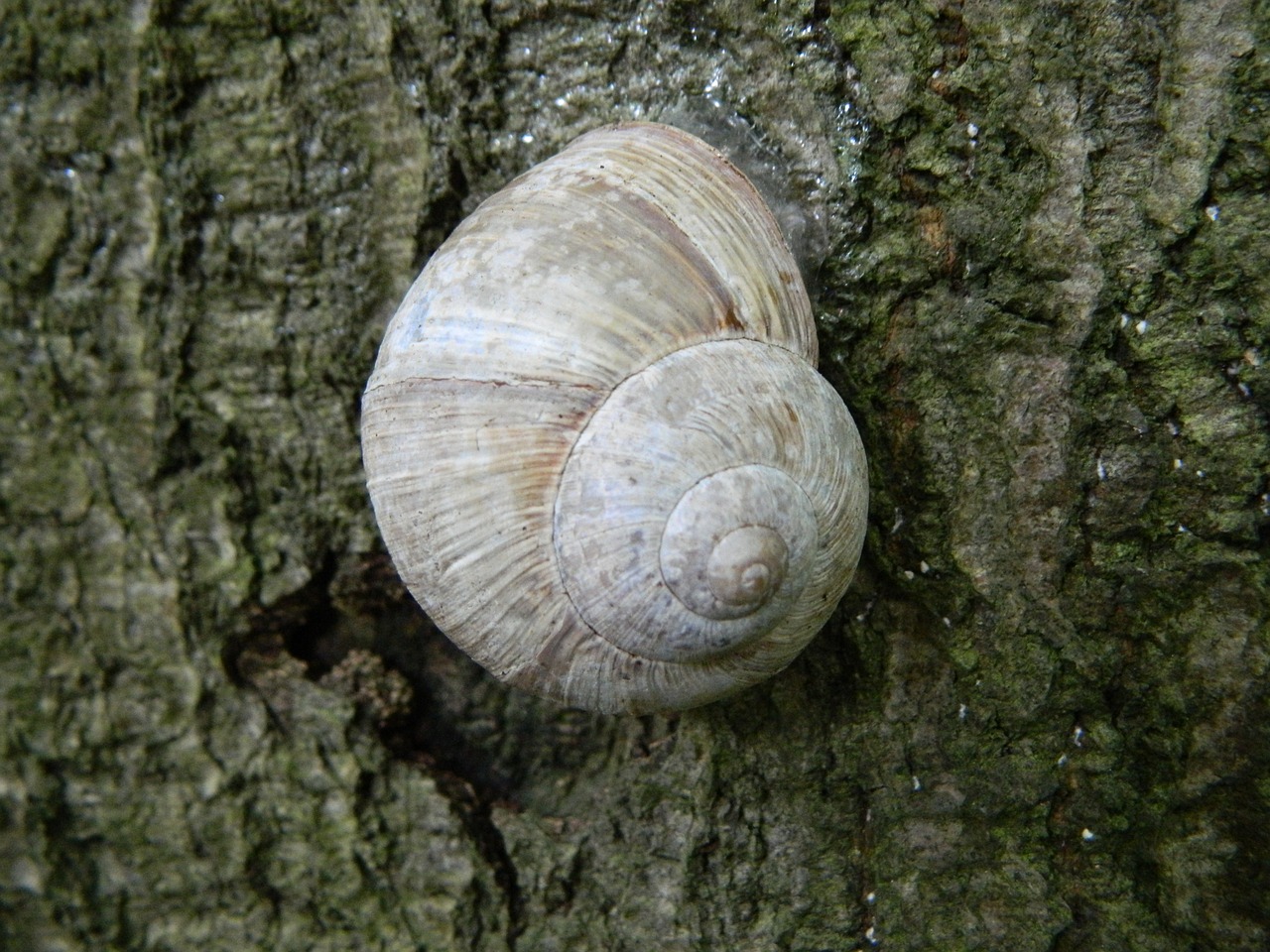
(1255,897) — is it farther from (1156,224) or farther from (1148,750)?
(1156,224)

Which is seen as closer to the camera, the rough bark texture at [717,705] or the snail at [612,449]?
the snail at [612,449]

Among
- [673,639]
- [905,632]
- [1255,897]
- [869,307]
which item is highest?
[869,307]

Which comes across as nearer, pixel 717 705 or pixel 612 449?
pixel 612 449

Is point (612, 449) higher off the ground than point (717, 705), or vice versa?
point (612, 449)

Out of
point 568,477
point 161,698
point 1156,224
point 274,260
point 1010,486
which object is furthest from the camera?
point 161,698

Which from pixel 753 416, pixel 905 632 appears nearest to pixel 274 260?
pixel 753 416
